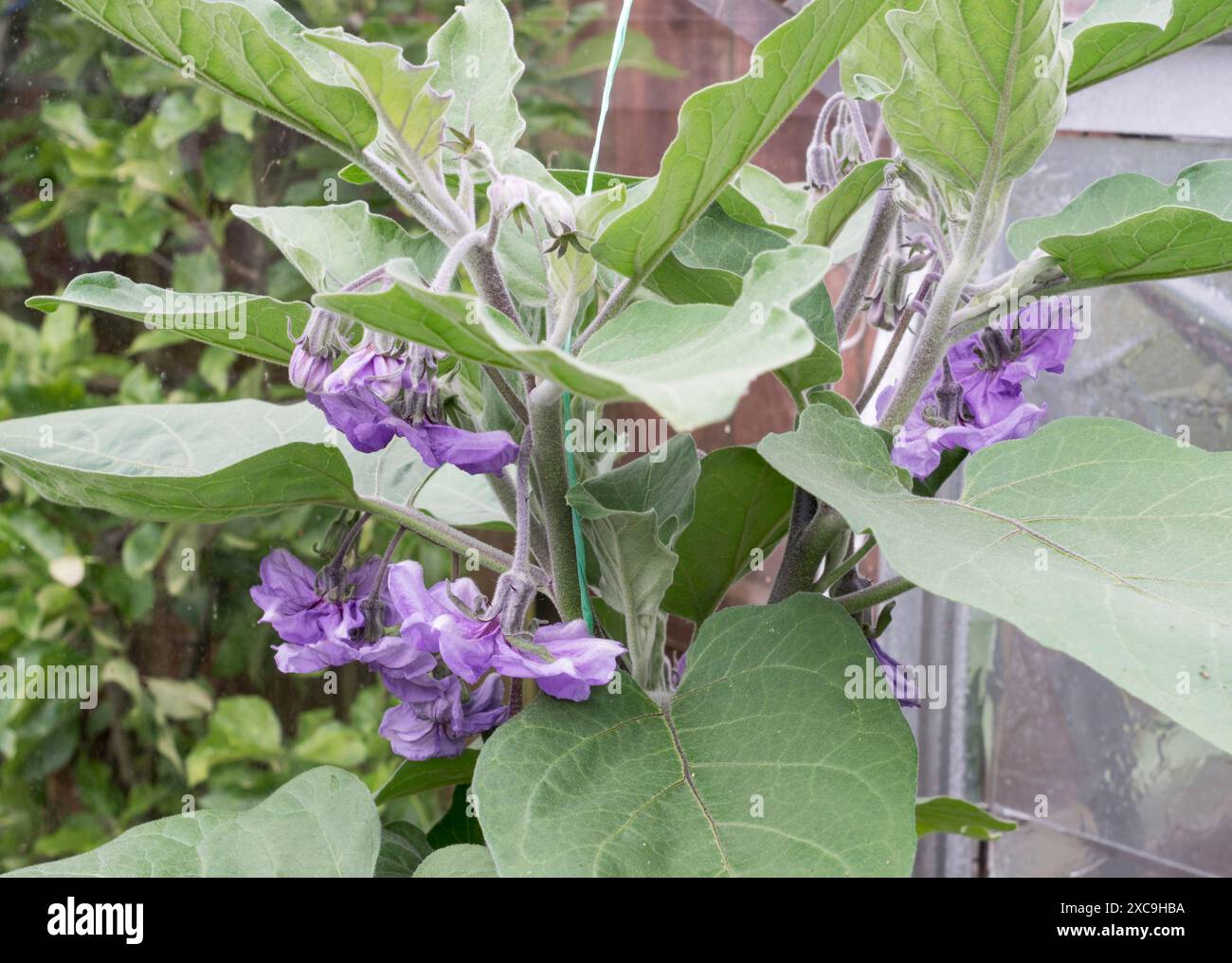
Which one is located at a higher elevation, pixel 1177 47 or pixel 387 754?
pixel 1177 47

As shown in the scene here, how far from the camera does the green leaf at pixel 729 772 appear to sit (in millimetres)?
328

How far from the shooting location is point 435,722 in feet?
1.48

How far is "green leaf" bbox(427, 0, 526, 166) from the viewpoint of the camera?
0.45 m

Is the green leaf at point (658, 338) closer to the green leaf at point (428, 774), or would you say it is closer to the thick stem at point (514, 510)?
the thick stem at point (514, 510)

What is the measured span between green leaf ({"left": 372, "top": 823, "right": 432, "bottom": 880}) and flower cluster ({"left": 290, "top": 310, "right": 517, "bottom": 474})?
0.61ft

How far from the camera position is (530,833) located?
334mm

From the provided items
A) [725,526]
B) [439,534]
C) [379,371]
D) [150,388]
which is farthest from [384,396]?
[150,388]

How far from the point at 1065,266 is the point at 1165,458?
90 millimetres

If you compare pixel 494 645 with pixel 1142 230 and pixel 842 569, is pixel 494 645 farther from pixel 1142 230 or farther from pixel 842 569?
pixel 1142 230

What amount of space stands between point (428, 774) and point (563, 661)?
8.3 inches

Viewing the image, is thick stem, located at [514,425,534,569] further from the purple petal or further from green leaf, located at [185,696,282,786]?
green leaf, located at [185,696,282,786]

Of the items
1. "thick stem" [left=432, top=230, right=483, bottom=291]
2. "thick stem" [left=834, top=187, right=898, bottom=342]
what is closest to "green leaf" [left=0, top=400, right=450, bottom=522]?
"thick stem" [left=432, top=230, right=483, bottom=291]
